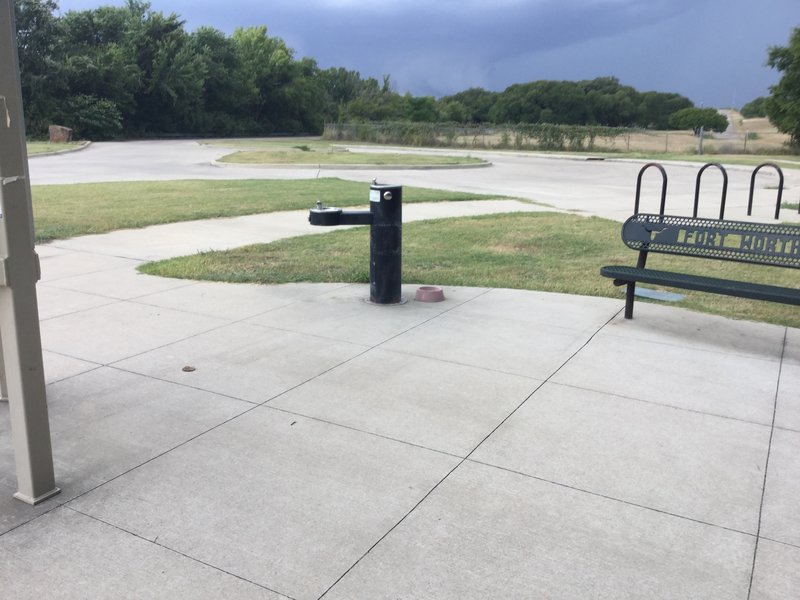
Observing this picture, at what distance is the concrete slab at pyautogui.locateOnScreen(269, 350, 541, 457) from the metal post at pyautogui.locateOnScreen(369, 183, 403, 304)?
150 centimetres

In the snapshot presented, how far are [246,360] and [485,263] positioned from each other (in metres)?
4.19

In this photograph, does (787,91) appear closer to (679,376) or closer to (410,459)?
(679,376)

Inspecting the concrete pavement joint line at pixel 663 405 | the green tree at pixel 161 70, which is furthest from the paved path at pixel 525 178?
the green tree at pixel 161 70

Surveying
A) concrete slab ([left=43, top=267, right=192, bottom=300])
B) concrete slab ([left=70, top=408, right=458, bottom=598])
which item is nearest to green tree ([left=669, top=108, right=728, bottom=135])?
concrete slab ([left=43, top=267, right=192, bottom=300])

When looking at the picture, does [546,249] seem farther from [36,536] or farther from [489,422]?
[36,536]

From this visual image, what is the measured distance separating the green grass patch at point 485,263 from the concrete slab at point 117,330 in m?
1.40

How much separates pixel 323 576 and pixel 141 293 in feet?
16.0

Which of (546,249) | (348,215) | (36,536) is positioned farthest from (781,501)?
(546,249)

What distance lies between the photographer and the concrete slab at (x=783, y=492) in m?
3.12

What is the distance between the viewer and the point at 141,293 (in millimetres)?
6977

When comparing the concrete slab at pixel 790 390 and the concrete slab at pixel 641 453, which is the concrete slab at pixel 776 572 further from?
the concrete slab at pixel 790 390

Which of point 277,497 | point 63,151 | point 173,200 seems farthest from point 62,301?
point 63,151

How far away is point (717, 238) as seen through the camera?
646 cm

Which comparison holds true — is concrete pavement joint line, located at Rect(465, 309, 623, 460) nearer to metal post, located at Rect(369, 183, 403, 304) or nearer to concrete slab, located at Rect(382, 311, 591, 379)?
concrete slab, located at Rect(382, 311, 591, 379)
